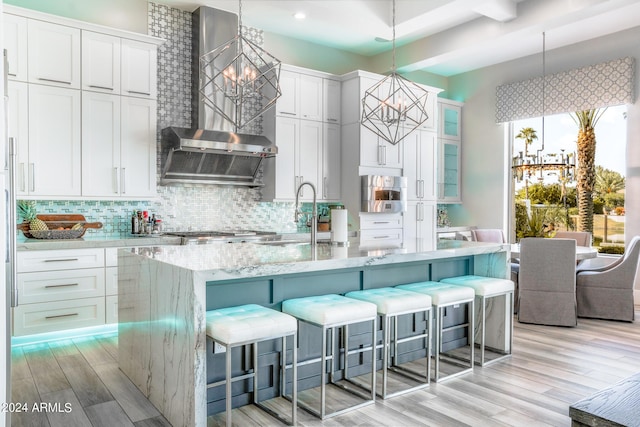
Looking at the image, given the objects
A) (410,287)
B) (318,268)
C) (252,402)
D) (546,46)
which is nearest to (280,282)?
(318,268)

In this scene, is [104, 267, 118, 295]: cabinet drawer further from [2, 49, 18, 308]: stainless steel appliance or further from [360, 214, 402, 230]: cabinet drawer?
[360, 214, 402, 230]: cabinet drawer

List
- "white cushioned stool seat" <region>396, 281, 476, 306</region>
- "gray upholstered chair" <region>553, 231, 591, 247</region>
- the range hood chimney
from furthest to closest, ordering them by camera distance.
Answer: "gray upholstered chair" <region>553, 231, 591, 247</region>, the range hood chimney, "white cushioned stool seat" <region>396, 281, 476, 306</region>

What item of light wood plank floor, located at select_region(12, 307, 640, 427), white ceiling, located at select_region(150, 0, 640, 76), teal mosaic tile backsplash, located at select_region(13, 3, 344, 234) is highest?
white ceiling, located at select_region(150, 0, 640, 76)

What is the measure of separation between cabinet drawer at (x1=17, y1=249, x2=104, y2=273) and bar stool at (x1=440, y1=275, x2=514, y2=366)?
2.98m

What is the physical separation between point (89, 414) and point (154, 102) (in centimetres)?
311

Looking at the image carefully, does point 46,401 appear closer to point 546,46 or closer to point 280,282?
point 280,282

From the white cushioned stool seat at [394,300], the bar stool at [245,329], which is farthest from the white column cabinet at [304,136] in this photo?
the bar stool at [245,329]

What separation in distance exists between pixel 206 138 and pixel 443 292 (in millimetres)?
2920

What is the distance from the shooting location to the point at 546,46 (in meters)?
6.31

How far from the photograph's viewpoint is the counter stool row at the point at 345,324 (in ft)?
7.73

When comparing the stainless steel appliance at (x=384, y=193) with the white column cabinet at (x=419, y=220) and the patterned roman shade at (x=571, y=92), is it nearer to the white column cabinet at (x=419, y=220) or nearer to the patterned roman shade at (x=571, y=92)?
the white column cabinet at (x=419, y=220)

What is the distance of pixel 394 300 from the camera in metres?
2.92

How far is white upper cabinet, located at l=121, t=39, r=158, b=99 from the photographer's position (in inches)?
181

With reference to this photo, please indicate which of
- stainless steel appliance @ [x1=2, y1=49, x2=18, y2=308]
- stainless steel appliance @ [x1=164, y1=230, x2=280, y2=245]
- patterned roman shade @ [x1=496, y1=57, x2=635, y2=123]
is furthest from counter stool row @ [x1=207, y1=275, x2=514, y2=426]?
patterned roman shade @ [x1=496, y1=57, x2=635, y2=123]
